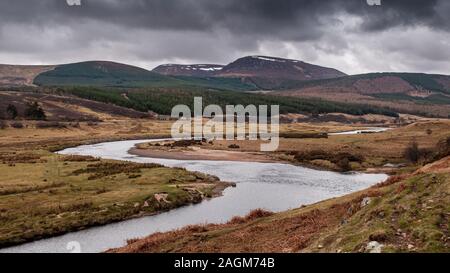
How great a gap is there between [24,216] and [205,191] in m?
25.6

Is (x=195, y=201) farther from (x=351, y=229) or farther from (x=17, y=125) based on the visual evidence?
(x=17, y=125)

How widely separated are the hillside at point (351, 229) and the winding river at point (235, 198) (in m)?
8.96

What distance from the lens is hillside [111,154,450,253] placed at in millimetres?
19516

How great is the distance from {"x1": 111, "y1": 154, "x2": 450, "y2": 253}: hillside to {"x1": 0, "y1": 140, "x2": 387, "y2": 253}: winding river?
896cm

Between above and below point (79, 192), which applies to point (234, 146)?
above

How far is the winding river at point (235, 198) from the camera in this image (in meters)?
43.2

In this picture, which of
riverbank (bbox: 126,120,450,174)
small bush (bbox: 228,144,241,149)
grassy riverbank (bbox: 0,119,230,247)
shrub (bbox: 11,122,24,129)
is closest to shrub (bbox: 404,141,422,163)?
riverbank (bbox: 126,120,450,174)

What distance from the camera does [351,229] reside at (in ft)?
75.2

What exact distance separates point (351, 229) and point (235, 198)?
3993 centimetres

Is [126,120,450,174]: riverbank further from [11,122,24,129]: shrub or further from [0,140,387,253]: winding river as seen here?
[11,122,24,129]: shrub

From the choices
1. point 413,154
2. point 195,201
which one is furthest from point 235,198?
point 413,154
